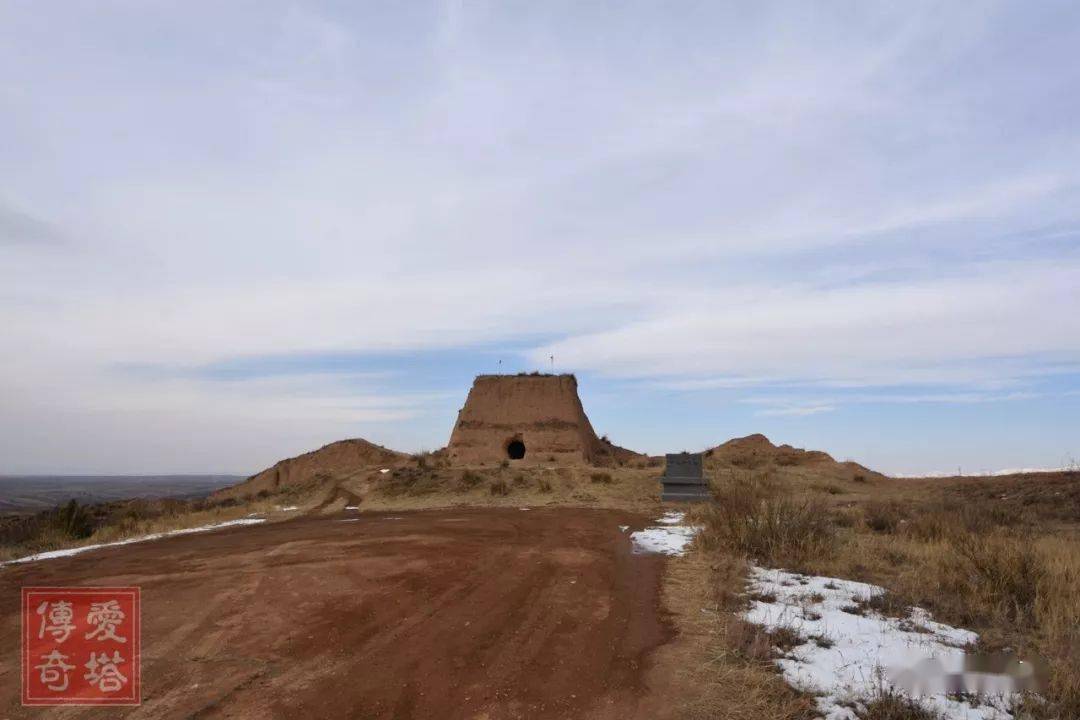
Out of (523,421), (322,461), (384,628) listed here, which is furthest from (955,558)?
(322,461)

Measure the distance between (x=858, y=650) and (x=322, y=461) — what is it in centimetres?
3696

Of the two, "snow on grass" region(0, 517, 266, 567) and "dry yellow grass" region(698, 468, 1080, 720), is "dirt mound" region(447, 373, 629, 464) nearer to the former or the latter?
"snow on grass" region(0, 517, 266, 567)

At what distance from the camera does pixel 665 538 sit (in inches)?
490

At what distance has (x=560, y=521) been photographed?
15.4 meters

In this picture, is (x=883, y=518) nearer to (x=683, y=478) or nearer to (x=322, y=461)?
(x=683, y=478)

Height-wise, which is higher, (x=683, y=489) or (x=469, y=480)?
(x=469, y=480)

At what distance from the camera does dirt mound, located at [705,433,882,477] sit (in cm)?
2883

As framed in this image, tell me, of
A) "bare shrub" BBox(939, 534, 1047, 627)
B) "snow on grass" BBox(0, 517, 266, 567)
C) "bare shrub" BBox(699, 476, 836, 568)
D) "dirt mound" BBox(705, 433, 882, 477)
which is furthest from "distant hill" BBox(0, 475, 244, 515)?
"dirt mound" BBox(705, 433, 882, 477)

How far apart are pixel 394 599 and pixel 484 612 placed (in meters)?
1.24

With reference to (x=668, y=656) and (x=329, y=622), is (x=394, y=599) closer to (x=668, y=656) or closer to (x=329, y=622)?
(x=329, y=622)

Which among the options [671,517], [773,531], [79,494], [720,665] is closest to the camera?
[720,665]

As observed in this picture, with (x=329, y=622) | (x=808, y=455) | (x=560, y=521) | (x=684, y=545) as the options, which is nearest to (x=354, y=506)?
(x=560, y=521)

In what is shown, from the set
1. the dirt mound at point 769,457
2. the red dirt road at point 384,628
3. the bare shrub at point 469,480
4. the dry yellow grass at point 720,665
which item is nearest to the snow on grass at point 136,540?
the red dirt road at point 384,628

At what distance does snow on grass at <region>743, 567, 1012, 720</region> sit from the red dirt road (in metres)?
1.22
